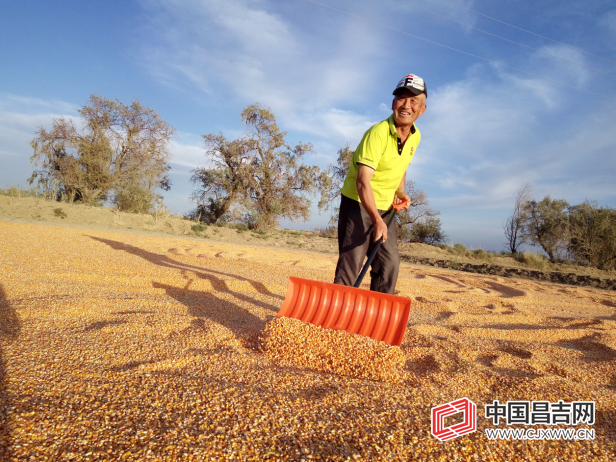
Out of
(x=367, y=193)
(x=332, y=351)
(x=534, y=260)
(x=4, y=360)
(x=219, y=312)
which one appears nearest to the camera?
(x=4, y=360)

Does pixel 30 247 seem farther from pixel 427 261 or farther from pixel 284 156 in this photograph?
pixel 284 156

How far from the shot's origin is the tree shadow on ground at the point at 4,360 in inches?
38.7

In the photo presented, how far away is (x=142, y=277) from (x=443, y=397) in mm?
3493

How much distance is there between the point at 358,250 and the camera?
2514 mm

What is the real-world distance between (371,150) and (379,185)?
1.12ft

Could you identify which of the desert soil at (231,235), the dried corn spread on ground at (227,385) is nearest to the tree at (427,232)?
the desert soil at (231,235)

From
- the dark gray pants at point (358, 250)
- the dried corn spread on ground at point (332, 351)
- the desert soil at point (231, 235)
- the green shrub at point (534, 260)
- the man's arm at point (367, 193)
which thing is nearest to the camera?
the dried corn spread on ground at point (332, 351)

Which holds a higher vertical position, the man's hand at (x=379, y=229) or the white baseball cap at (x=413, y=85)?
the white baseball cap at (x=413, y=85)

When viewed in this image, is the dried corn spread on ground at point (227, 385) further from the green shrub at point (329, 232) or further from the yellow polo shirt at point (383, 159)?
→ the green shrub at point (329, 232)

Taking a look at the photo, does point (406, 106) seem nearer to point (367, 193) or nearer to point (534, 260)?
point (367, 193)

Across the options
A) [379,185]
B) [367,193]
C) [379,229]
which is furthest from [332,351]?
[379,185]

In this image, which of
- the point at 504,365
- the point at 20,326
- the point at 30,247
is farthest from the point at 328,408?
the point at 30,247
